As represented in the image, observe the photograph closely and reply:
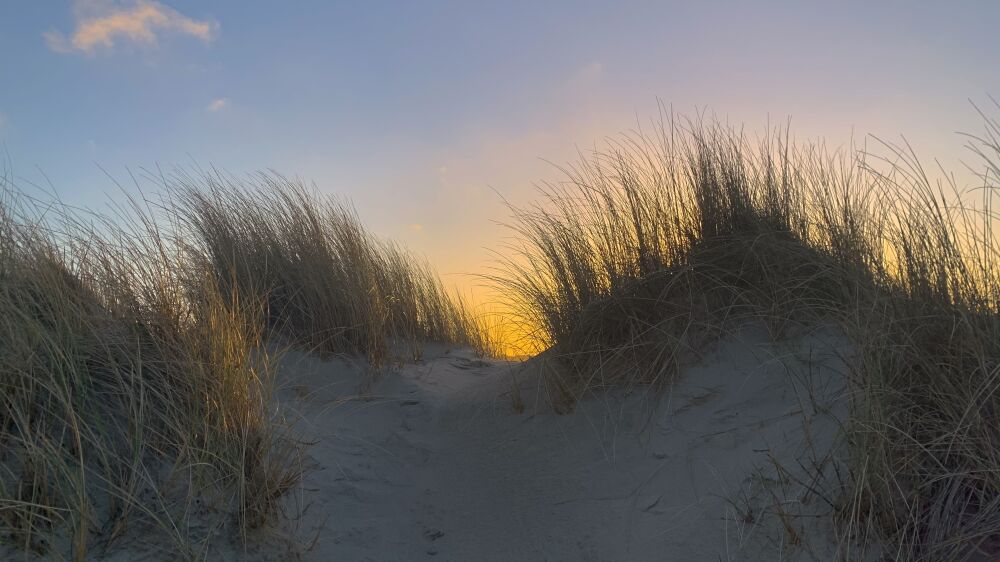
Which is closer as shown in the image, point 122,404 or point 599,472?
point 122,404

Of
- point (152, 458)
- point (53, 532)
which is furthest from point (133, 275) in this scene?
point (53, 532)

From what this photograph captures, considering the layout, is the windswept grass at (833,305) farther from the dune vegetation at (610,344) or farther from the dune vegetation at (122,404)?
the dune vegetation at (122,404)

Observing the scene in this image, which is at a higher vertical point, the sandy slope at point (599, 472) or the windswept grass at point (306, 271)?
the windswept grass at point (306, 271)

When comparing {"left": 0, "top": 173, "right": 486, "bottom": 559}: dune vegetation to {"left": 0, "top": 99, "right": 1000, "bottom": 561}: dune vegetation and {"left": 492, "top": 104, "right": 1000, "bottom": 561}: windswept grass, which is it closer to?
{"left": 0, "top": 99, "right": 1000, "bottom": 561}: dune vegetation

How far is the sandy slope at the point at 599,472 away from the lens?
273 centimetres

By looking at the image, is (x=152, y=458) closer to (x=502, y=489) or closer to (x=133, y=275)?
(x=133, y=275)

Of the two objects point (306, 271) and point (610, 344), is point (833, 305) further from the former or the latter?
point (306, 271)

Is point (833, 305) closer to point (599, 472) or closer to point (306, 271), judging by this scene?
point (599, 472)

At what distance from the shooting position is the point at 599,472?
3434mm

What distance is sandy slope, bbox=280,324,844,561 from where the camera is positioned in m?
2.73

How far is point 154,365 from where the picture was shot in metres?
2.88

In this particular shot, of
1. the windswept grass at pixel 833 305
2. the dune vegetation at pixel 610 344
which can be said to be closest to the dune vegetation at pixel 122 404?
the dune vegetation at pixel 610 344

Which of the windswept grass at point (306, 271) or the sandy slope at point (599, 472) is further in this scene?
the windswept grass at point (306, 271)

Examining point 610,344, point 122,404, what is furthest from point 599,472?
point 122,404
